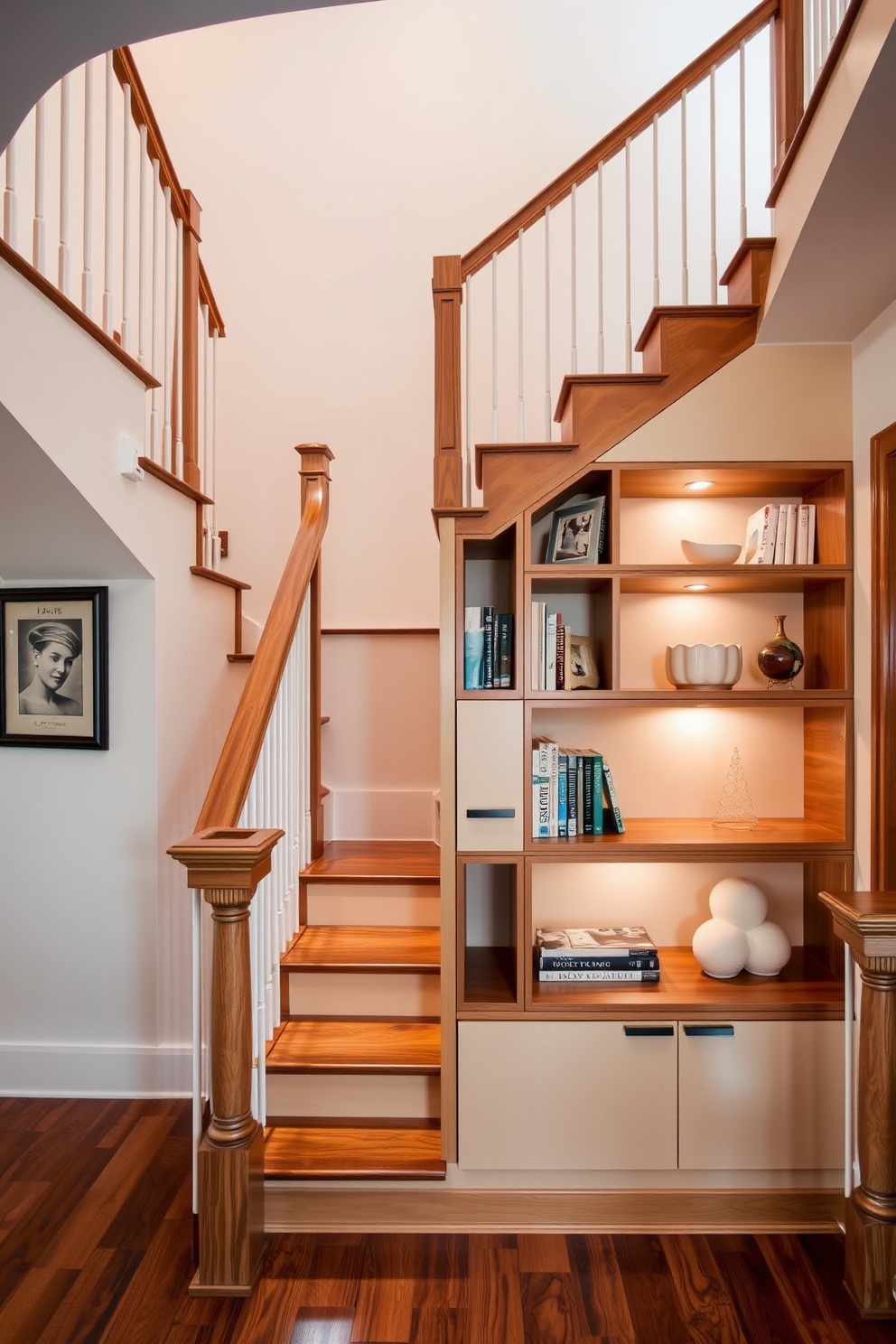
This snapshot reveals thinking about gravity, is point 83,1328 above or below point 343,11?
below

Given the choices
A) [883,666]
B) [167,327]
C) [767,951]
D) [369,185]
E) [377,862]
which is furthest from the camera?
[369,185]

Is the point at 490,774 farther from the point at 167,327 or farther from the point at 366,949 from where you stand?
the point at 167,327

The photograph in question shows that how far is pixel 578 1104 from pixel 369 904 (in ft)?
3.00

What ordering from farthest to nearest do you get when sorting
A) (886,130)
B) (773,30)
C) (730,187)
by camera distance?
(730,187) → (773,30) → (886,130)

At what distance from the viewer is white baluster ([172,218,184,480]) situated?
9.91 ft

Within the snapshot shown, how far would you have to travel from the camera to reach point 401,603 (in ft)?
12.1

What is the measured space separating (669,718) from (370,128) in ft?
10.3

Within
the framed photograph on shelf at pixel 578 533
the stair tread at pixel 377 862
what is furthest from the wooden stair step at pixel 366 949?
the framed photograph on shelf at pixel 578 533

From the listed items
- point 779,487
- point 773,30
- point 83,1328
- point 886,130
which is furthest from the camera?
point 779,487

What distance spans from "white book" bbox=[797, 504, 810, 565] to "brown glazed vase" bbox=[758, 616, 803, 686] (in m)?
0.18

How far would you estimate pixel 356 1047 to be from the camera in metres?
2.32

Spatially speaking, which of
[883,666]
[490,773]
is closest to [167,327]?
[490,773]

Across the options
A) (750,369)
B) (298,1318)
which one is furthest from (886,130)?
(298,1318)

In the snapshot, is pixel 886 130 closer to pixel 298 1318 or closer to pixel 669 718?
pixel 669 718
